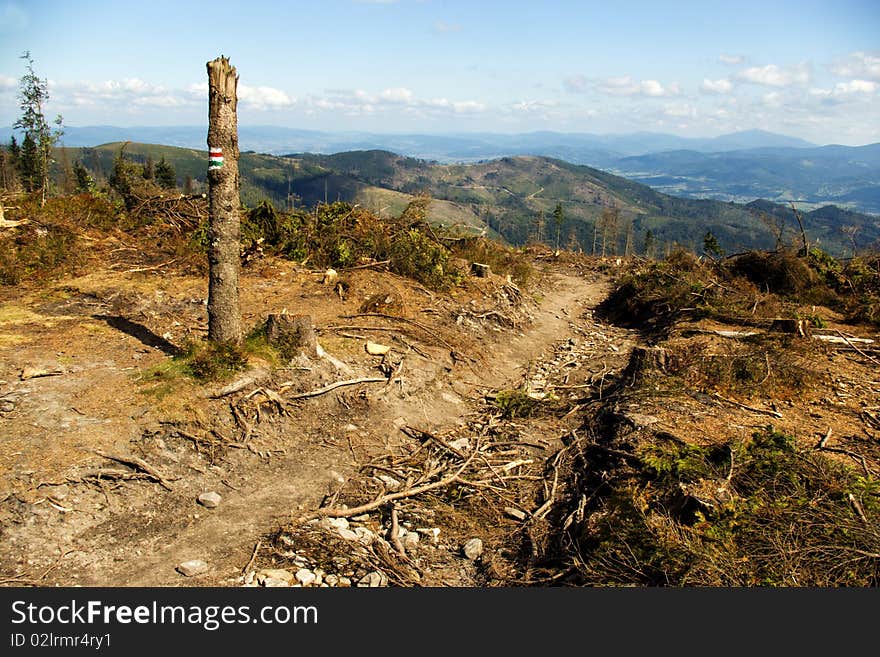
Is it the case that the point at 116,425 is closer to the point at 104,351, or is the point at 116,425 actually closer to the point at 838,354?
the point at 104,351

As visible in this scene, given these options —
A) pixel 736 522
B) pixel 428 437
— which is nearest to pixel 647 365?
pixel 428 437

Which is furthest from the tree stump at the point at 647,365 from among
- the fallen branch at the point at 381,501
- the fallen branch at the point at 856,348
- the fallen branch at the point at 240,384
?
the fallen branch at the point at 240,384

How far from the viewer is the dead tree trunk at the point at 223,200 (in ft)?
20.5

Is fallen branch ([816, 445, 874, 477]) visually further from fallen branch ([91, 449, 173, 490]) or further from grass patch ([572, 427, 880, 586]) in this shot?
fallen branch ([91, 449, 173, 490])

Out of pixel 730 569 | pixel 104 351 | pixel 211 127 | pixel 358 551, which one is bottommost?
pixel 358 551

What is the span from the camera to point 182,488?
535cm

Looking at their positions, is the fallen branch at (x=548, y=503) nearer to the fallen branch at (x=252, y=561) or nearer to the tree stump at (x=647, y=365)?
the tree stump at (x=647, y=365)

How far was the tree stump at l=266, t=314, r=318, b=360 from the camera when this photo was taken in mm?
7488

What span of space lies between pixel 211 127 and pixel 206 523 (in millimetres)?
4737

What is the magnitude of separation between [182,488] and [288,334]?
2.76 metres

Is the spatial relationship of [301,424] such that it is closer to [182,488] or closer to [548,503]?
[182,488]

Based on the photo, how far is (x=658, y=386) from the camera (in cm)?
764

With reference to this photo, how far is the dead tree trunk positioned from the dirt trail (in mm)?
1411

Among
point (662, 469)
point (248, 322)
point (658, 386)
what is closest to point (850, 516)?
point (662, 469)
